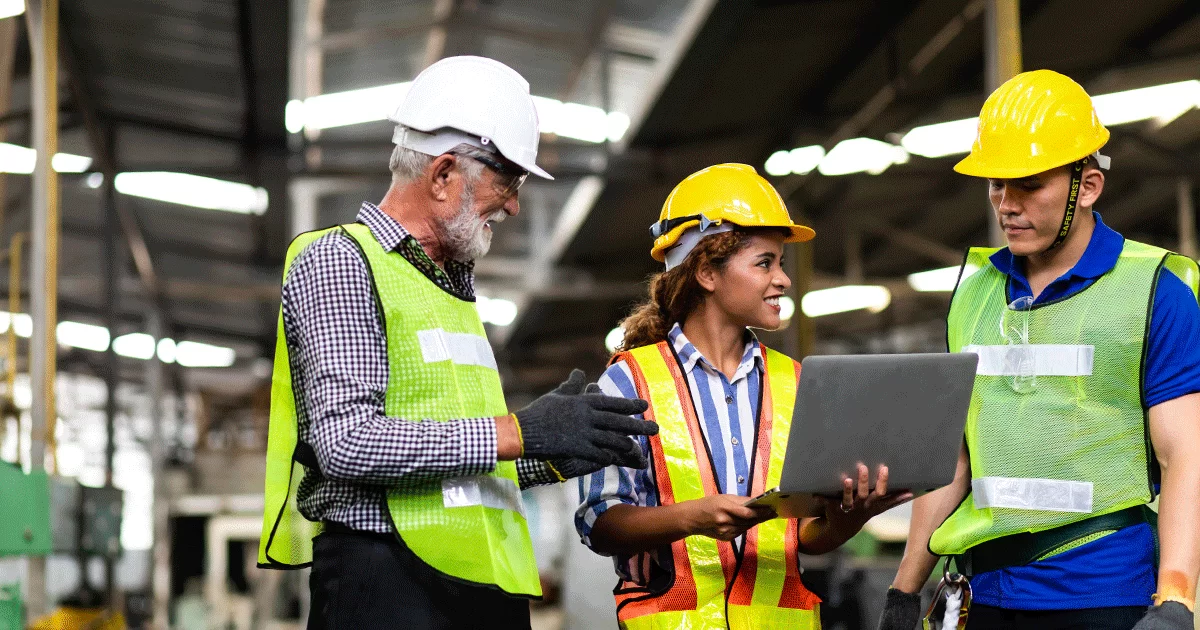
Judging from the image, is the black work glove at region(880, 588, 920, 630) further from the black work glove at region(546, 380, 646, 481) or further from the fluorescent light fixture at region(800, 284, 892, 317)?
the fluorescent light fixture at region(800, 284, 892, 317)

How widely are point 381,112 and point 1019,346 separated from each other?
1020cm

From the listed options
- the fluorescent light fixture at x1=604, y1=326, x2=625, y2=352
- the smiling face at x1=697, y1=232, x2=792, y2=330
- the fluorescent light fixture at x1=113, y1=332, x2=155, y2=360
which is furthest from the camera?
the fluorescent light fixture at x1=113, y1=332, x2=155, y2=360

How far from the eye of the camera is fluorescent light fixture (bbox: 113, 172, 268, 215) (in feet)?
43.0

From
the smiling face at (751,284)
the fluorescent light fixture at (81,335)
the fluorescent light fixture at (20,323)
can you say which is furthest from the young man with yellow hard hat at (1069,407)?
the fluorescent light fixture at (81,335)

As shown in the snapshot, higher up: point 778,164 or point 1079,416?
point 778,164

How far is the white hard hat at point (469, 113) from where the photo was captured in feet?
8.33

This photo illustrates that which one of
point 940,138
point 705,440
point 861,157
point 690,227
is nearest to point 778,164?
point 861,157

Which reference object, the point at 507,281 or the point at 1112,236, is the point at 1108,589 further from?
the point at 507,281

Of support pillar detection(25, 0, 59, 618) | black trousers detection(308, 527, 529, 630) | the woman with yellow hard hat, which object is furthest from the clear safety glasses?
support pillar detection(25, 0, 59, 618)

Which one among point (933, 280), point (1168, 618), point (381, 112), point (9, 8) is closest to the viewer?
point (1168, 618)

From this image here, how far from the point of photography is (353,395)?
227 centimetres

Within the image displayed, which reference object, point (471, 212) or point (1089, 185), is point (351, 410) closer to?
point (471, 212)

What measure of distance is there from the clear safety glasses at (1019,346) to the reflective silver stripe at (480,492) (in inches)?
42.6

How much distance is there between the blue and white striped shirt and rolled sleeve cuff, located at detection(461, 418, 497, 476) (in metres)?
0.66
